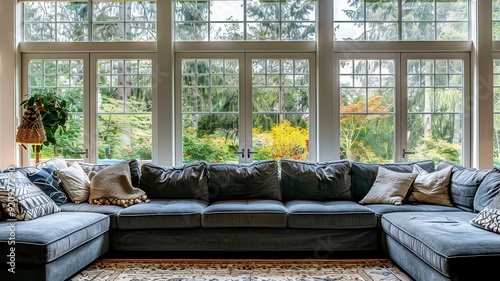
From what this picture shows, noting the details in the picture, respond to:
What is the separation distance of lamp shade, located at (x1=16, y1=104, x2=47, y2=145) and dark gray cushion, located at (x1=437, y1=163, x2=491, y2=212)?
14.3ft

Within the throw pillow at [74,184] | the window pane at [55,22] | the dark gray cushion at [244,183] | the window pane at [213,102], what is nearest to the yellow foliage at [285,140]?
the window pane at [213,102]

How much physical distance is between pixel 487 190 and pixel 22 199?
3.95m

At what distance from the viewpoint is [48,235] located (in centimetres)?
238

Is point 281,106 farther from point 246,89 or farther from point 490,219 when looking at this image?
point 490,219

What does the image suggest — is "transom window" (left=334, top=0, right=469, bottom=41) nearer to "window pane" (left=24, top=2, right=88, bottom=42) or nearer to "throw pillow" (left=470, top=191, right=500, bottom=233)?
"throw pillow" (left=470, top=191, right=500, bottom=233)

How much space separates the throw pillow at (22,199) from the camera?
2.78m

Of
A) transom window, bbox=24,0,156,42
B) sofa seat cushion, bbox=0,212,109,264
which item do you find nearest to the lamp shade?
sofa seat cushion, bbox=0,212,109,264

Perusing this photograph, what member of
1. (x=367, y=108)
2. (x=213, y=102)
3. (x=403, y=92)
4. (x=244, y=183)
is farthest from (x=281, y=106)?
(x=403, y=92)

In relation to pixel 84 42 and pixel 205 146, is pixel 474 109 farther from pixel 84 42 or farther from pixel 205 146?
pixel 84 42

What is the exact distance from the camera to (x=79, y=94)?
450 cm

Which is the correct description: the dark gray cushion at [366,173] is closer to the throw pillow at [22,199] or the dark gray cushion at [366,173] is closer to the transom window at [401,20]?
the transom window at [401,20]

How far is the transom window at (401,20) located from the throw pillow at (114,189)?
3.07 metres

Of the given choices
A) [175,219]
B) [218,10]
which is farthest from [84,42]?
[175,219]

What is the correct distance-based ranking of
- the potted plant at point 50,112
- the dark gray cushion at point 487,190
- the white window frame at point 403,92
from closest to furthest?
the dark gray cushion at point 487,190, the potted plant at point 50,112, the white window frame at point 403,92
